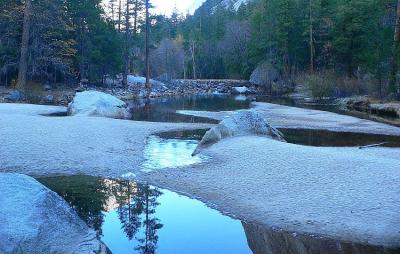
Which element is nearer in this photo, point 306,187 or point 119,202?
point 119,202

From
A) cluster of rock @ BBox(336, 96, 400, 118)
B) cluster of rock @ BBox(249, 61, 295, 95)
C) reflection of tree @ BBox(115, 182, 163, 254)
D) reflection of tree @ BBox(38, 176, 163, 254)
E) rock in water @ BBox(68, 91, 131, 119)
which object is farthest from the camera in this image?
cluster of rock @ BBox(249, 61, 295, 95)

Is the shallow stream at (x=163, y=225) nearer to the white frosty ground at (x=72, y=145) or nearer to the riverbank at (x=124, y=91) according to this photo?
the white frosty ground at (x=72, y=145)

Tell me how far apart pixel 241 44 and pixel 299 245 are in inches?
2626

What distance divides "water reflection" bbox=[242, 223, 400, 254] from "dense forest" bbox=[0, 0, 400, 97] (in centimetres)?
2477

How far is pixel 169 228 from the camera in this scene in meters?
8.10

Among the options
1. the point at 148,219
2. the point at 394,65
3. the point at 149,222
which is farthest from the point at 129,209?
the point at 394,65

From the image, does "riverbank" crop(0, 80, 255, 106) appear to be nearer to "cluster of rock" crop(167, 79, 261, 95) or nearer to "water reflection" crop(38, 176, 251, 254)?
"cluster of rock" crop(167, 79, 261, 95)

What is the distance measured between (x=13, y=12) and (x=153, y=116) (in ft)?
52.3

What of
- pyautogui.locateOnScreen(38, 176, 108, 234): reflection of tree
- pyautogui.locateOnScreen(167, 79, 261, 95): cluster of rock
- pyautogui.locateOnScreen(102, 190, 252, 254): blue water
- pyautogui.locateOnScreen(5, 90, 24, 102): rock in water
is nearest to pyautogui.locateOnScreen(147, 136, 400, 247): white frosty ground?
pyautogui.locateOnScreen(102, 190, 252, 254): blue water

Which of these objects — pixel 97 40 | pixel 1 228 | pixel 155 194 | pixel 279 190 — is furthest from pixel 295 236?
pixel 97 40

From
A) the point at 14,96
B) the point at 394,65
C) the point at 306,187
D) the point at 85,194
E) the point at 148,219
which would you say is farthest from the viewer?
the point at 14,96

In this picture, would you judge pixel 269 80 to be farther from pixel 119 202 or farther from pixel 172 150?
pixel 119 202

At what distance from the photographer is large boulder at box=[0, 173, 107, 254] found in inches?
220

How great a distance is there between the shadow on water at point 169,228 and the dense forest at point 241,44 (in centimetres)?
2458
